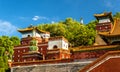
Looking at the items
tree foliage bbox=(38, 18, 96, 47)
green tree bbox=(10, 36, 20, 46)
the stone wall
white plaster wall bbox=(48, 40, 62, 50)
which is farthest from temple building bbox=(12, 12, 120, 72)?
green tree bbox=(10, 36, 20, 46)

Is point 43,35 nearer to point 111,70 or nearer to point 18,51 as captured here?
point 18,51

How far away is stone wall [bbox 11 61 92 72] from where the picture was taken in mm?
29481

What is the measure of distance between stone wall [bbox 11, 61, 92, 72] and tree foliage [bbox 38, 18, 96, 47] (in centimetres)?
2359

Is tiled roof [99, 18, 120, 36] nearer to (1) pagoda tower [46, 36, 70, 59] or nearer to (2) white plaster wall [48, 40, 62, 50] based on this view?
(1) pagoda tower [46, 36, 70, 59]

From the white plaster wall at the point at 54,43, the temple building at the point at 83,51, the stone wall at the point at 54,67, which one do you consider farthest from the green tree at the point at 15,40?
the stone wall at the point at 54,67

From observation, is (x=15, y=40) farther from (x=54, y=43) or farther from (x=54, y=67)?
(x=54, y=67)

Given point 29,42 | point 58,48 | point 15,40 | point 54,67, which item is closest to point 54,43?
point 58,48

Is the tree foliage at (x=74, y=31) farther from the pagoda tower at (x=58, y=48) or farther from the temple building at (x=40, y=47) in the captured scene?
the pagoda tower at (x=58, y=48)

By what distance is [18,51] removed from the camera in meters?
54.0

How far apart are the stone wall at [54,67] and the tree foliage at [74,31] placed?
77.4ft

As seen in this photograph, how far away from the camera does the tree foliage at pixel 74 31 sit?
Result: 5632 cm

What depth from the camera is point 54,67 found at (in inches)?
1222

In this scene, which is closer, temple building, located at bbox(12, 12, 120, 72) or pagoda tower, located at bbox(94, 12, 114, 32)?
temple building, located at bbox(12, 12, 120, 72)

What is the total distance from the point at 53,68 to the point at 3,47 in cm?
2633
